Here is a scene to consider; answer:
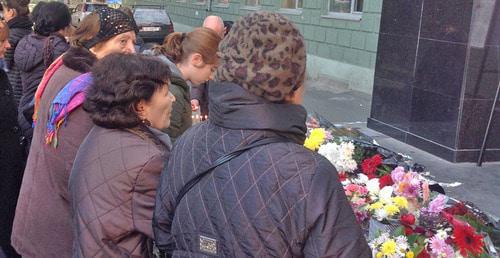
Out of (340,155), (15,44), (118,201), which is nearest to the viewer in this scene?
(118,201)

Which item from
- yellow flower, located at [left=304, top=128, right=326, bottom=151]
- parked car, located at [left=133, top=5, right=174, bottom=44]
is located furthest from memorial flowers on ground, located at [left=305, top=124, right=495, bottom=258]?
parked car, located at [left=133, top=5, right=174, bottom=44]

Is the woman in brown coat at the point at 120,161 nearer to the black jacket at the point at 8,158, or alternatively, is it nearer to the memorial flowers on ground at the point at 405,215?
the memorial flowers on ground at the point at 405,215

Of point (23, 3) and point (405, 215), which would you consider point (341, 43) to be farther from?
point (405, 215)

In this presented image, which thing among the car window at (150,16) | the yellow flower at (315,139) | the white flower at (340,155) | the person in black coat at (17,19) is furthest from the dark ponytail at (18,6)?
the car window at (150,16)

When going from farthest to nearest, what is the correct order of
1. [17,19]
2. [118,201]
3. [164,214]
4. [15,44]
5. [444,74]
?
1. [444,74]
2. [17,19]
3. [15,44]
4. [118,201]
5. [164,214]

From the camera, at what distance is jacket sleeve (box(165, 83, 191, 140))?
299 centimetres

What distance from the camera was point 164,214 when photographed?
1709mm

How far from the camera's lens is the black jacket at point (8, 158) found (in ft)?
11.1

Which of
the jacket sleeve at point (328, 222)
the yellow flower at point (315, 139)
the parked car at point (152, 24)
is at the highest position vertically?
the jacket sleeve at point (328, 222)

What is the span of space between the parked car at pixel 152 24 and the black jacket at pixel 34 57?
15397mm

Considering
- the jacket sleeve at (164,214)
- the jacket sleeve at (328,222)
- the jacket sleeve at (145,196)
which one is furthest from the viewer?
the jacket sleeve at (145,196)

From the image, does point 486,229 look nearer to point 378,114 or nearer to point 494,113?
point 494,113

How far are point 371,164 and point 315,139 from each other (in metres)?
0.39

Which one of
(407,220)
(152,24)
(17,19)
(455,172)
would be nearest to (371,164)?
(407,220)
